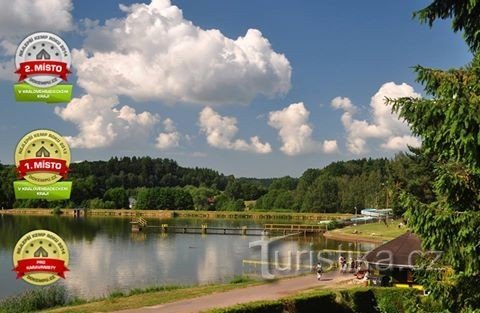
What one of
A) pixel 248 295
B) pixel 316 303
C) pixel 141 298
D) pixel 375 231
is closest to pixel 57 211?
pixel 375 231

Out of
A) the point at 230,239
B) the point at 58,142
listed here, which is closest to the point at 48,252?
the point at 58,142

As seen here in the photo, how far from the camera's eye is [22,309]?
75.7 ft

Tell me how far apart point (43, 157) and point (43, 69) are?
310cm

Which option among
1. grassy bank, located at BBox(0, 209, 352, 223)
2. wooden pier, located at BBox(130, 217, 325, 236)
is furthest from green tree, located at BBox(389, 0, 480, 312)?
grassy bank, located at BBox(0, 209, 352, 223)

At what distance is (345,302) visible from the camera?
2092 cm

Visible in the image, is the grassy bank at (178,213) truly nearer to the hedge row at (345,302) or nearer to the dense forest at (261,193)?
the dense forest at (261,193)

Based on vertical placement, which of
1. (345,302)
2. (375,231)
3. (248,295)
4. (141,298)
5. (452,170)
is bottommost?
(141,298)

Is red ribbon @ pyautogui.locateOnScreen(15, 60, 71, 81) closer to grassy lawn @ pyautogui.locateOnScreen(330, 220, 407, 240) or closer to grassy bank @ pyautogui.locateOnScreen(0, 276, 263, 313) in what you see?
grassy bank @ pyautogui.locateOnScreen(0, 276, 263, 313)

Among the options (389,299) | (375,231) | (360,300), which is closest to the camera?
(389,299)

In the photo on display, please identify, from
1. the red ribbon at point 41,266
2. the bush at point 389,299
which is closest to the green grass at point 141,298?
the red ribbon at point 41,266

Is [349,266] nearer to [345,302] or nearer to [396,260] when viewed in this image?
[396,260]

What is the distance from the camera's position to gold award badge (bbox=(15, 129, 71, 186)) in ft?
62.0

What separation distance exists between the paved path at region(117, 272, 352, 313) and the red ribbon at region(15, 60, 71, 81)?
901cm

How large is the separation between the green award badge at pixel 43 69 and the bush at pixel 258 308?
29.8 feet
